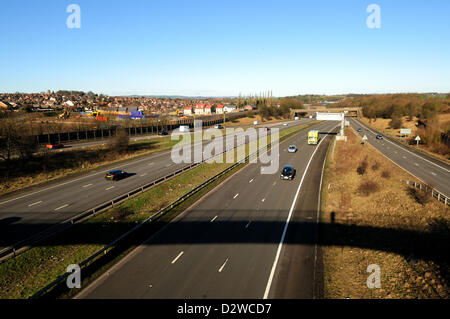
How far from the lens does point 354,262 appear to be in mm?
16656

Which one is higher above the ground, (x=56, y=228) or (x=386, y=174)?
(x=386, y=174)

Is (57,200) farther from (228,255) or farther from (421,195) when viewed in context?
(421,195)

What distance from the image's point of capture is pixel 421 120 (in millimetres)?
83812

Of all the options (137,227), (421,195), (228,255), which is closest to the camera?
(228,255)

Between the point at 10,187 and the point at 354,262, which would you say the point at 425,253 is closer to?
the point at 354,262

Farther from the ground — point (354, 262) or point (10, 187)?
point (10, 187)

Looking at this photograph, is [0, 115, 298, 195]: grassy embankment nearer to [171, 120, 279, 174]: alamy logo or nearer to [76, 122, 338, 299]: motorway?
[171, 120, 279, 174]: alamy logo

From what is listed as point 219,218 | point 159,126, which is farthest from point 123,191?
point 159,126

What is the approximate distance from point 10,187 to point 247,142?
151 feet

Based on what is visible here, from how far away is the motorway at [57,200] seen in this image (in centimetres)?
2058

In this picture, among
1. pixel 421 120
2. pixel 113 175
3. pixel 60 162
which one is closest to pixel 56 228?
pixel 113 175

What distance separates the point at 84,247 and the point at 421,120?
100m

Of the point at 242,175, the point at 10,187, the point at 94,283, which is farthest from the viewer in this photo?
the point at 242,175

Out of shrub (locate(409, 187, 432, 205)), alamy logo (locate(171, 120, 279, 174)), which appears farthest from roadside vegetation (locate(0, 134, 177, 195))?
shrub (locate(409, 187, 432, 205))
